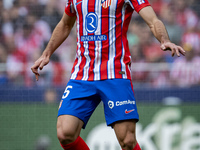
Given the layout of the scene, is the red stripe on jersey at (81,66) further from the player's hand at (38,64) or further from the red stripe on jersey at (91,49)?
the player's hand at (38,64)

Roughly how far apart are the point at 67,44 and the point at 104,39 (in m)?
3.57

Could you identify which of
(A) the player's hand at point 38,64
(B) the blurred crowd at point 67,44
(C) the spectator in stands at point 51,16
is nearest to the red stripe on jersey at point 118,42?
(A) the player's hand at point 38,64

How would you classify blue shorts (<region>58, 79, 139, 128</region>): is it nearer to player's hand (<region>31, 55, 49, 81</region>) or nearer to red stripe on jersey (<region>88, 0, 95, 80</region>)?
red stripe on jersey (<region>88, 0, 95, 80</region>)

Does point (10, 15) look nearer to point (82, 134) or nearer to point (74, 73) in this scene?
point (82, 134)

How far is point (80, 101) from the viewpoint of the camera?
3.65 m

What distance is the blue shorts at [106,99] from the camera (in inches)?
141

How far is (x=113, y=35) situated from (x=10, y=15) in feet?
12.9

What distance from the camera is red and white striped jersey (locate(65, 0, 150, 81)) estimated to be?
3.66 metres

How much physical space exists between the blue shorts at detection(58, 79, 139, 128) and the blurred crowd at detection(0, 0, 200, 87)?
3133 millimetres

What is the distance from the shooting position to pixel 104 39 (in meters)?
3.66

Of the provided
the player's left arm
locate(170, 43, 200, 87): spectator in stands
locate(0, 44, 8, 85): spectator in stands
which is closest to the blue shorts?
the player's left arm

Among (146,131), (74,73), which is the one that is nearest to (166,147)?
(146,131)

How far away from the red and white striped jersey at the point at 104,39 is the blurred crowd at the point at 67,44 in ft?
10.2

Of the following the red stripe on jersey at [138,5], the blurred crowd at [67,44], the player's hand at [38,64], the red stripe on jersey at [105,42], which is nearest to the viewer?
the red stripe on jersey at [138,5]
